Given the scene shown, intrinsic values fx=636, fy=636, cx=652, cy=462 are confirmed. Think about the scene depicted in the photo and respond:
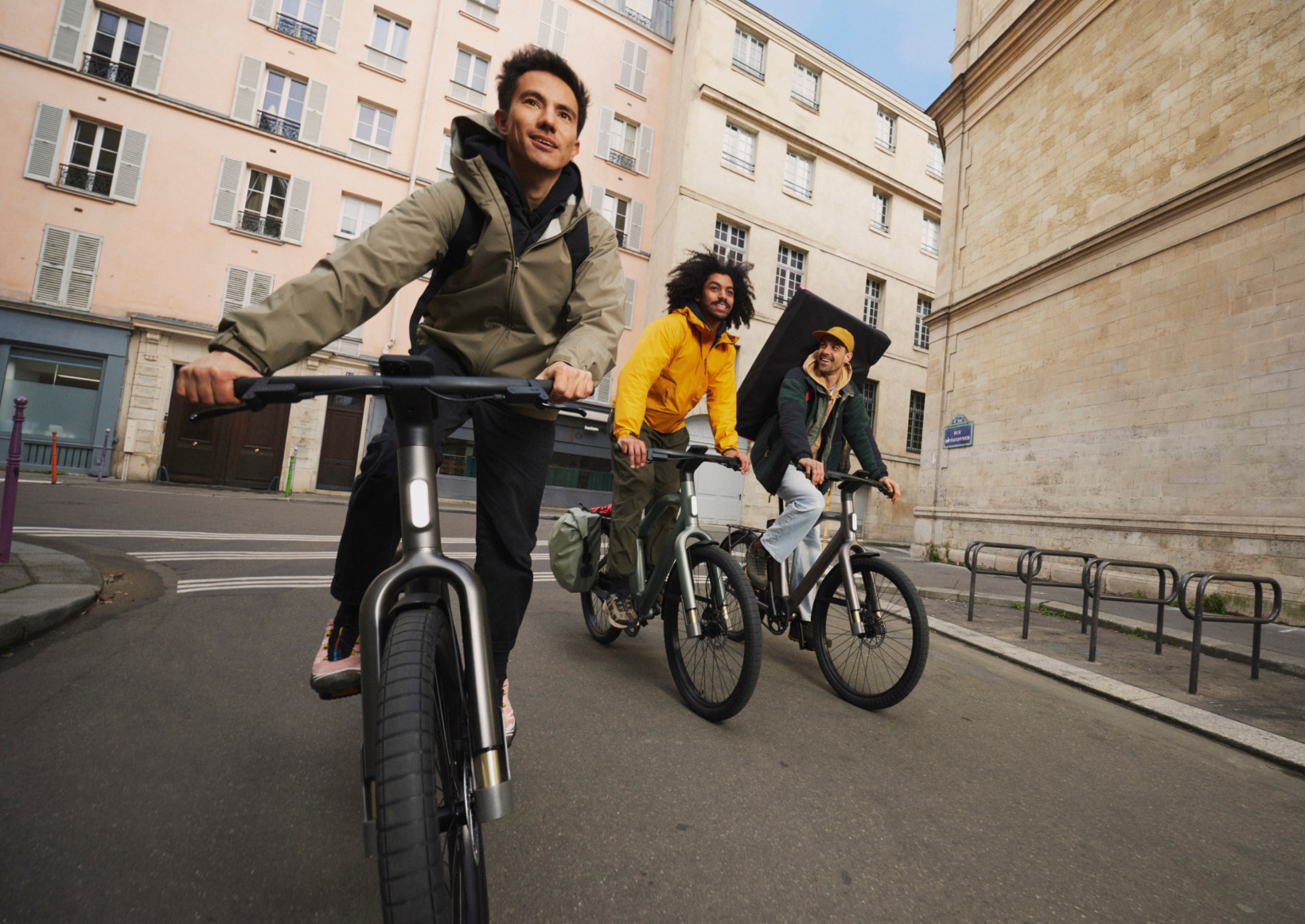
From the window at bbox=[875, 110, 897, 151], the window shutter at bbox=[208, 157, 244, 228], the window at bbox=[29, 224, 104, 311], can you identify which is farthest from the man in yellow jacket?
the window at bbox=[875, 110, 897, 151]

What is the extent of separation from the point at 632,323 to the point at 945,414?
1105 cm

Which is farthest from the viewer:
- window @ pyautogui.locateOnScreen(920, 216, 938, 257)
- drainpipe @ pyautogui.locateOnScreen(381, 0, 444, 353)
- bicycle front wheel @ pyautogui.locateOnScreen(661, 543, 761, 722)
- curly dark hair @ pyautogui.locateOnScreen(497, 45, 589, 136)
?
window @ pyautogui.locateOnScreen(920, 216, 938, 257)

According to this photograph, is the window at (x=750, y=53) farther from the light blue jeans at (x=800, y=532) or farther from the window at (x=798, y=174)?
the light blue jeans at (x=800, y=532)

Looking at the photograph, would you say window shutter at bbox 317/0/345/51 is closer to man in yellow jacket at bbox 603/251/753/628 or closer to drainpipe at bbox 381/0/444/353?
drainpipe at bbox 381/0/444/353

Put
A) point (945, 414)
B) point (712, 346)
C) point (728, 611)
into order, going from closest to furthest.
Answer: point (728, 611)
point (712, 346)
point (945, 414)

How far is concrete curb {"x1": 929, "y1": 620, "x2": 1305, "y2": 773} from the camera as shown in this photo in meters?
2.95

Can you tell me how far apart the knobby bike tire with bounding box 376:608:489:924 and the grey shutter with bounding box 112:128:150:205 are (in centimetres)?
2069

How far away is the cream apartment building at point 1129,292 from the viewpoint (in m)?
8.03

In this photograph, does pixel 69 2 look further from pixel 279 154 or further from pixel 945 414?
pixel 945 414

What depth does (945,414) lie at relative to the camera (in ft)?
44.6

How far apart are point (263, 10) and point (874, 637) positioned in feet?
75.1

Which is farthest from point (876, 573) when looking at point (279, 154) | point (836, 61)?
point (836, 61)

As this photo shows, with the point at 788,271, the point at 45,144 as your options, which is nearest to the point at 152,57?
the point at 45,144

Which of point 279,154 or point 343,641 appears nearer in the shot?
point 343,641
